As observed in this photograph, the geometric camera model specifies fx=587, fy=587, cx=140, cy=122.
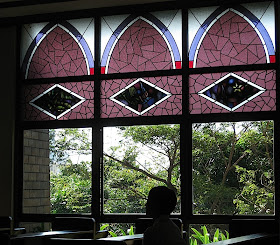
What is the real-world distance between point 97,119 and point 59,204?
1.16 metres

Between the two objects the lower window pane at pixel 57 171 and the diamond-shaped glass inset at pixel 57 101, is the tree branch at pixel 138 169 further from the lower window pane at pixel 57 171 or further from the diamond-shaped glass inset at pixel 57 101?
the diamond-shaped glass inset at pixel 57 101

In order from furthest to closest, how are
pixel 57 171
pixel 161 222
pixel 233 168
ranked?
pixel 57 171 < pixel 233 168 < pixel 161 222

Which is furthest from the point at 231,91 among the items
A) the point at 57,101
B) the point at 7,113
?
the point at 7,113

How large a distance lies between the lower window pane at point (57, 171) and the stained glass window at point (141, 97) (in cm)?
46

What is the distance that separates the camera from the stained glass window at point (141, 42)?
6973 millimetres

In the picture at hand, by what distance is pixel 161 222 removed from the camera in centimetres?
300

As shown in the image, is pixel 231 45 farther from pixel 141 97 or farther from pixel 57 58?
pixel 57 58

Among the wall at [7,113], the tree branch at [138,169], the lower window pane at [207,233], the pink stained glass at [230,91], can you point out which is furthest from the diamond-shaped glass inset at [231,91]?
the wall at [7,113]

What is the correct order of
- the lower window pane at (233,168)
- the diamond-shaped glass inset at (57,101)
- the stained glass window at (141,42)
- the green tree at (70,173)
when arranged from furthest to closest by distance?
the diamond-shaped glass inset at (57,101) < the green tree at (70,173) < the stained glass window at (141,42) < the lower window pane at (233,168)

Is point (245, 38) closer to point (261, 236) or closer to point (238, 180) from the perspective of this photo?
point (238, 180)

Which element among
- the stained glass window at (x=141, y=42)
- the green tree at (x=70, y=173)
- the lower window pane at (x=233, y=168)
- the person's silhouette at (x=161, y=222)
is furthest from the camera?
the green tree at (x=70, y=173)

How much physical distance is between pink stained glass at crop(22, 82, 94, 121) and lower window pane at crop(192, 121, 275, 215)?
138 centimetres

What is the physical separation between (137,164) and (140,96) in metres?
0.81

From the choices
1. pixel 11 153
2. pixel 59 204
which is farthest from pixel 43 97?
pixel 59 204
